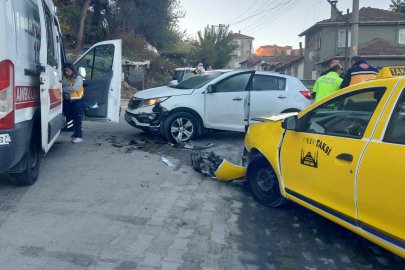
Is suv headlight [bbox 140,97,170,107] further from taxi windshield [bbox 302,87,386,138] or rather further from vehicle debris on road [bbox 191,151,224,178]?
taxi windshield [bbox 302,87,386,138]

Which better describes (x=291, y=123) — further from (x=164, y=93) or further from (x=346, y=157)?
(x=164, y=93)

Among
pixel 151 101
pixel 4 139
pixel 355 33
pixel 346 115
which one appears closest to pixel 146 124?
pixel 151 101

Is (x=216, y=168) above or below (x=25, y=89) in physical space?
below

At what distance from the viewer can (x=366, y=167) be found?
9.98 ft

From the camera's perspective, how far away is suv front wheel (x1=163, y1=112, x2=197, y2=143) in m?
8.06

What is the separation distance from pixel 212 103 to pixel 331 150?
499 cm

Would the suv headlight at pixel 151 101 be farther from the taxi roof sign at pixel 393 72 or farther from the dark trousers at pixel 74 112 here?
the taxi roof sign at pixel 393 72

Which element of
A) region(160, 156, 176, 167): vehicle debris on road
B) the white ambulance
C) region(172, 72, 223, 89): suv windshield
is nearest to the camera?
the white ambulance

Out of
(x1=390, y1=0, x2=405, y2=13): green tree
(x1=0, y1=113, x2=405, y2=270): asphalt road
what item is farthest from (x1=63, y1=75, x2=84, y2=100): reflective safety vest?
(x1=390, y1=0, x2=405, y2=13): green tree

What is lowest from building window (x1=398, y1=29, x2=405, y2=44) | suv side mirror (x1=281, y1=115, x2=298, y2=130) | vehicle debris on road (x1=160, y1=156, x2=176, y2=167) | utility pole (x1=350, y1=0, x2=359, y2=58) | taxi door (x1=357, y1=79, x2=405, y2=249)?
vehicle debris on road (x1=160, y1=156, x2=176, y2=167)

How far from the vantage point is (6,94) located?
389 cm

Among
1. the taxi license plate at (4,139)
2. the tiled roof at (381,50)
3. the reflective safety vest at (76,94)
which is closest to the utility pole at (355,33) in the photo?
the reflective safety vest at (76,94)

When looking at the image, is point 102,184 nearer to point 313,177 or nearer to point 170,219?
point 170,219

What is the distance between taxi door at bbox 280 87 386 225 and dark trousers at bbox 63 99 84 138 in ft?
15.7
